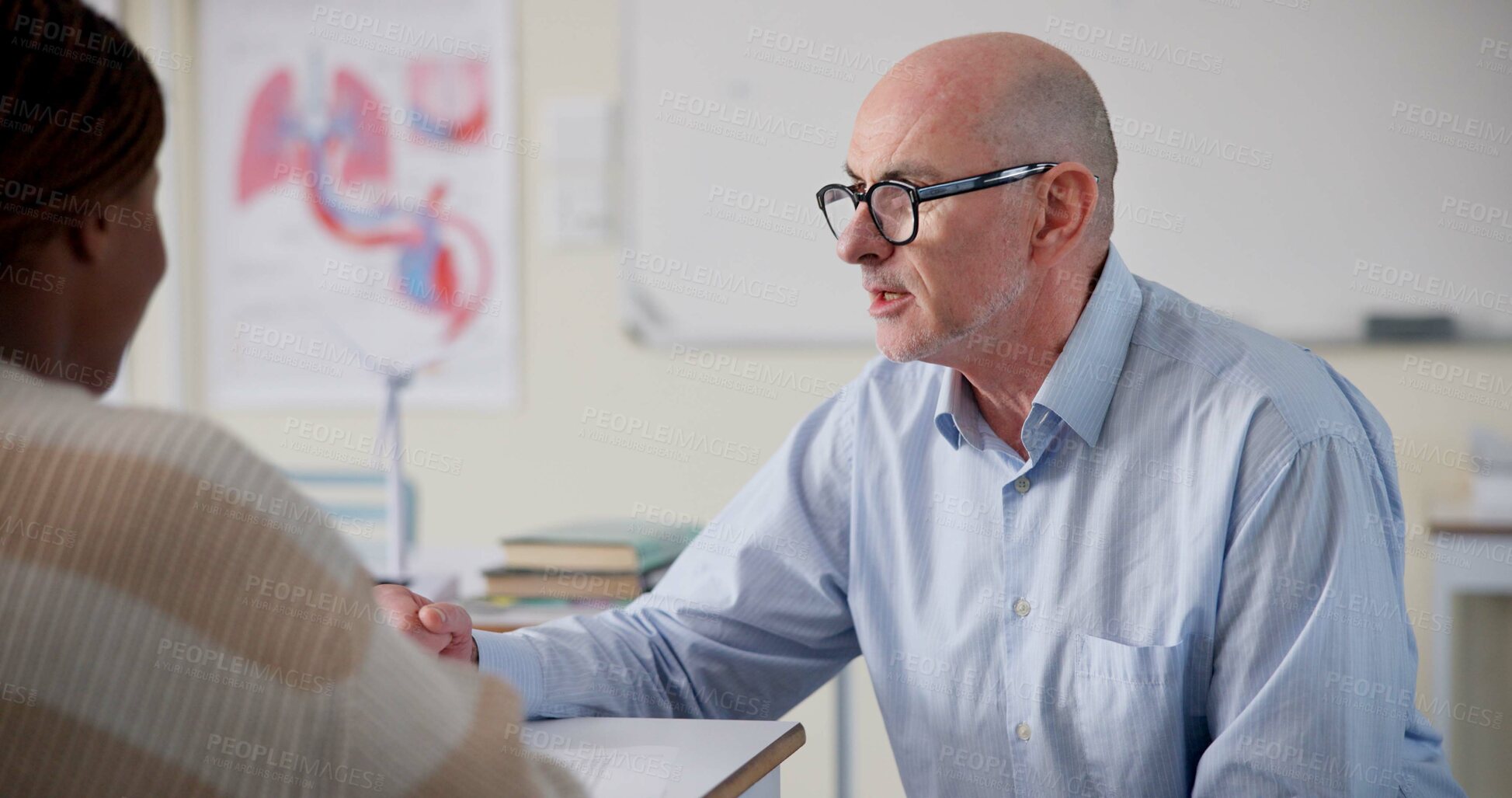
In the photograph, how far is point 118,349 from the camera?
797 millimetres

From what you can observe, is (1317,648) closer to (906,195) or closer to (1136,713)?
(1136,713)

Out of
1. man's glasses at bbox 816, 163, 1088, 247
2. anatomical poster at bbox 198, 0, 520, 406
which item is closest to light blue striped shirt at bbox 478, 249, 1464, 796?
man's glasses at bbox 816, 163, 1088, 247

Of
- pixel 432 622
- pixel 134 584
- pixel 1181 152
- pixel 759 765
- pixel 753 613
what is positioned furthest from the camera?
pixel 1181 152

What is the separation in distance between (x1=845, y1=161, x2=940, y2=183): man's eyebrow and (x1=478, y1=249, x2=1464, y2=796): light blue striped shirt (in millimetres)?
216

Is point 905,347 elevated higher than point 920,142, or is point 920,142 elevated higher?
point 920,142

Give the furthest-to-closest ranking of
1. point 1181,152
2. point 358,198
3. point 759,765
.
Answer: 1. point 358,198
2. point 1181,152
3. point 759,765

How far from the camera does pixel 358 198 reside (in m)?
3.35

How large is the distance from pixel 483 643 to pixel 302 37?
256cm

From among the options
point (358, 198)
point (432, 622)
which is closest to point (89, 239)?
point (432, 622)

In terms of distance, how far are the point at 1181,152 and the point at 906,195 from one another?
66.5 inches

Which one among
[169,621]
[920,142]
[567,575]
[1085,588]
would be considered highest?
[920,142]

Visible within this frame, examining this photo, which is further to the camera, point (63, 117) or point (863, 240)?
point (863, 240)

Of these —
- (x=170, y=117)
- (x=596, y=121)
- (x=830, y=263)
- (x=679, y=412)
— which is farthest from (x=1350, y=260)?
(x=170, y=117)

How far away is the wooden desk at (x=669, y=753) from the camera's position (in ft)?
3.46
